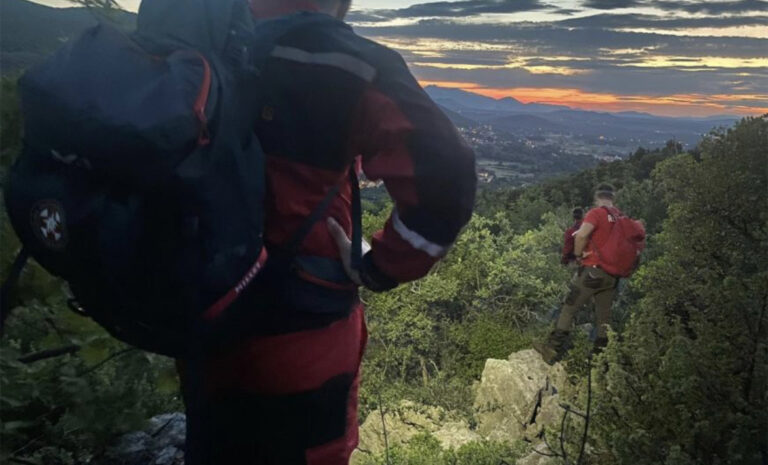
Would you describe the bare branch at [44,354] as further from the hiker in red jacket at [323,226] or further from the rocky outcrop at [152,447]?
the rocky outcrop at [152,447]

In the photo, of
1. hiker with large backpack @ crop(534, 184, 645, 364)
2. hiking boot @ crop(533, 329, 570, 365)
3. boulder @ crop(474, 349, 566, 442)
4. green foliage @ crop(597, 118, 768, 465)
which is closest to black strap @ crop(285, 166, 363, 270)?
green foliage @ crop(597, 118, 768, 465)

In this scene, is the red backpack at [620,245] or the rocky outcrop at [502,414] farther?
the rocky outcrop at [502,414]

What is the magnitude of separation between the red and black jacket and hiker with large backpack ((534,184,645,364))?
760 centimetres

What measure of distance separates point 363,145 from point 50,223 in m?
0.67

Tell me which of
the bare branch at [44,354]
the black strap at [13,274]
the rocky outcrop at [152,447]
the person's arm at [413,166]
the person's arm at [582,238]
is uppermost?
the person's arm at [413,166]

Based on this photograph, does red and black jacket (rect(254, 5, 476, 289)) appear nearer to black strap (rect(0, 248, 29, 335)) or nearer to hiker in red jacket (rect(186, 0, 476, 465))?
hiker in red jacket (rect(186, 0, 476, 465))

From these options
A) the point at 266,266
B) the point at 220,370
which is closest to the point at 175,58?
the point at 266,266

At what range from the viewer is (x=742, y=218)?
10.7m

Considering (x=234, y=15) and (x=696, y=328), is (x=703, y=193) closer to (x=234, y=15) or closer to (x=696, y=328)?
(x=696, y=328)

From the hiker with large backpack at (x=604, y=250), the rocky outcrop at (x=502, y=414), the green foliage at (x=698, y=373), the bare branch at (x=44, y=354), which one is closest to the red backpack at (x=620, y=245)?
the hiker with large backpack at (x=604, y=250)

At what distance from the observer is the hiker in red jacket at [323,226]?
56.8 inches

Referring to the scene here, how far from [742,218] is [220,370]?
432 inches

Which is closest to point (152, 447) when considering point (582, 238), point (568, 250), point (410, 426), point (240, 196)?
point (240, 196)

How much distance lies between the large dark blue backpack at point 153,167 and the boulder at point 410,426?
48.4 feet
